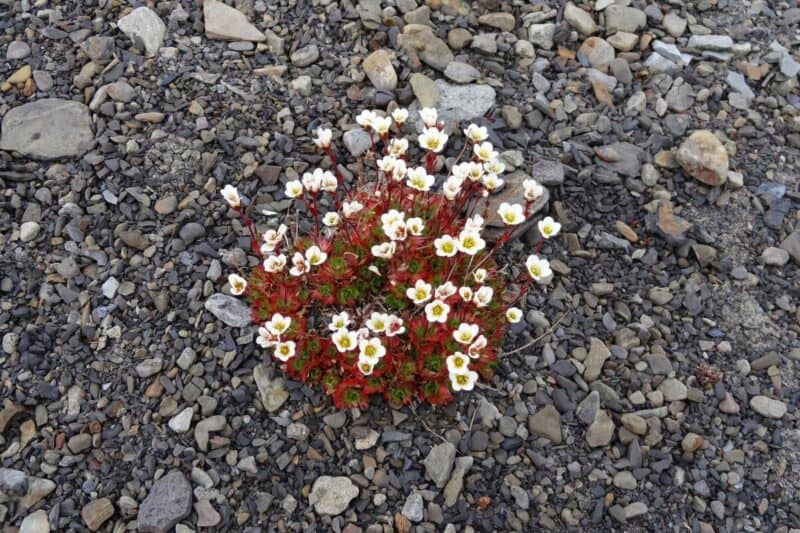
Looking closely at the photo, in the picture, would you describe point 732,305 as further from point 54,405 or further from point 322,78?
point 54,405

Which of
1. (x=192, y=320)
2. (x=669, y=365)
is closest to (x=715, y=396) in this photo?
(x=669, y=365)

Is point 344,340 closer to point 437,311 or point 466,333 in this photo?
point 437,311

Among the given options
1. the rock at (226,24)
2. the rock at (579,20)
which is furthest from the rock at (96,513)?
the rock at (579,20)

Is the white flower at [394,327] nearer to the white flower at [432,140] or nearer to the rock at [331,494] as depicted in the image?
the rock at [331,494]

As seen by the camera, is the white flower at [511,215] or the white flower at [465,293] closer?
the white flower at [465,293]

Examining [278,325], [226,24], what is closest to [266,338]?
[278,325]

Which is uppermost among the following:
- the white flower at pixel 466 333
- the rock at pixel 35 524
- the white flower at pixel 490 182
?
the white flower at pixel 490 182

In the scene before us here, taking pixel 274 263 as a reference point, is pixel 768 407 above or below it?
below
